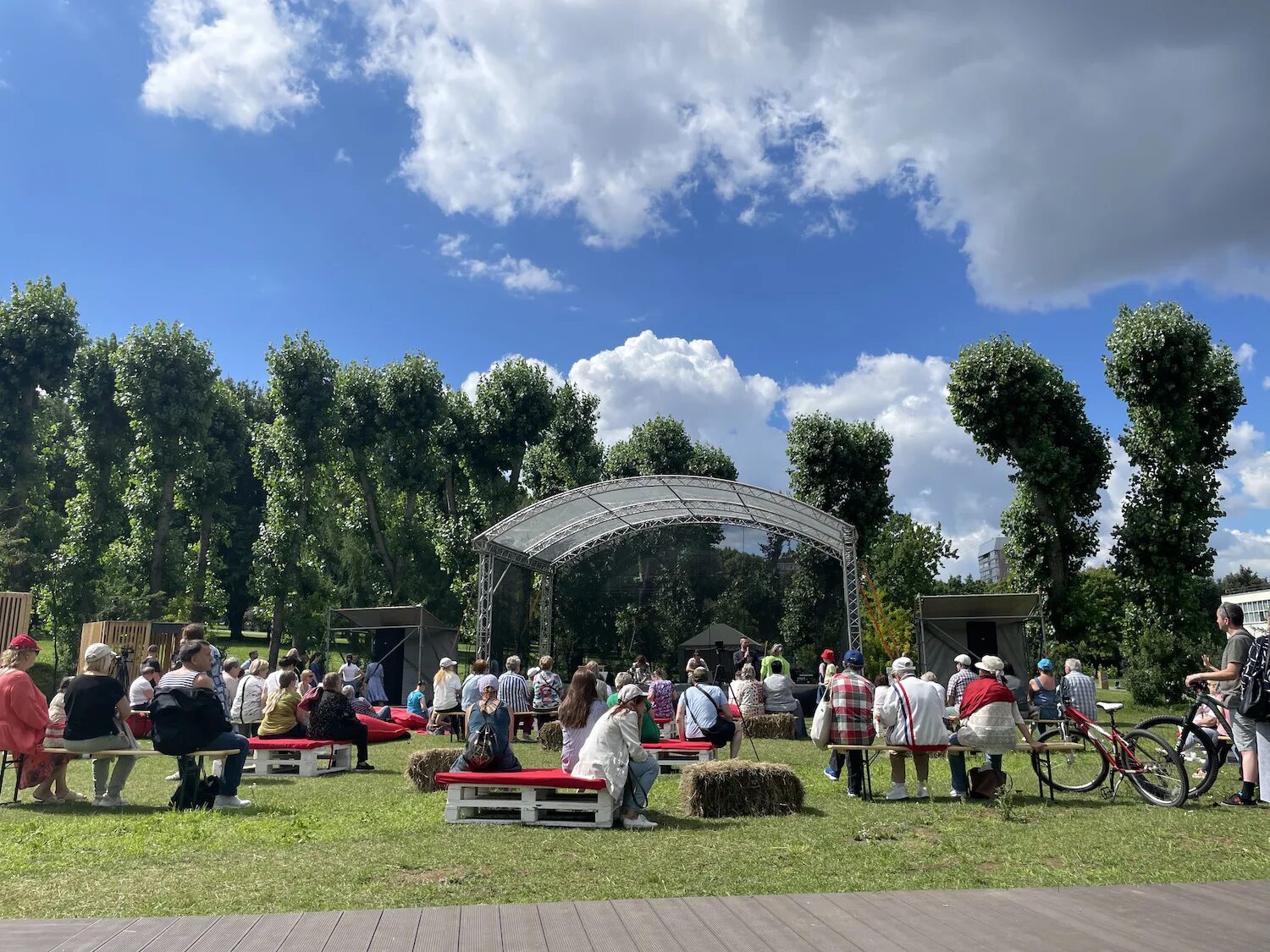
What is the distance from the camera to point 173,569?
95.0ft

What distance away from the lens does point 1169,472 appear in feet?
68.1

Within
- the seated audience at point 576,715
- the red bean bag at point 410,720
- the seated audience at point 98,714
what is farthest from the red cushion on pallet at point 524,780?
the red bean bag at point 410,720

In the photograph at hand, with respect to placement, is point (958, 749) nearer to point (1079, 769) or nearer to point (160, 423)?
point (1079, 769)

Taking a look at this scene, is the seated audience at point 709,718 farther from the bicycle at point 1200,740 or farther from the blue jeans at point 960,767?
the bicycle at point 1200,740

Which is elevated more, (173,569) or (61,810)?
(173,569)

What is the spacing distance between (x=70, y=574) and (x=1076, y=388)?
27660 millimetres

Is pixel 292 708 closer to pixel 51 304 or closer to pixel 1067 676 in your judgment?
pixel 1067 676

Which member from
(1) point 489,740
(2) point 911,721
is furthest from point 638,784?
(2) point 911,721

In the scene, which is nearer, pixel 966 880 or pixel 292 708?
pixel 966 880

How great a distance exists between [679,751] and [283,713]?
4580 mm

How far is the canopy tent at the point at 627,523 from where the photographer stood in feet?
67.1

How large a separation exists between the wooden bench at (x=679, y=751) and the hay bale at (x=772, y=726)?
3651 millimetres

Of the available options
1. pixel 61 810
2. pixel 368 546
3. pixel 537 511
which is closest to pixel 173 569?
pixel 368 546

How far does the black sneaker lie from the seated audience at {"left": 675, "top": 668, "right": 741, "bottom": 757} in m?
4.45
